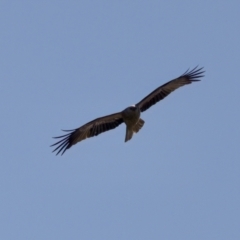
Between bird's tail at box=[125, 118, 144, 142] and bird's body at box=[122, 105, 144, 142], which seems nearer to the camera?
bird's body at box=[122, 105, 144, 142]

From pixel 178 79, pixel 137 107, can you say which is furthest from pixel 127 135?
pixel 178 79

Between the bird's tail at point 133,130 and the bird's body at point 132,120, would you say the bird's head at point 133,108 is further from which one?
the bird's tail at point 133,130

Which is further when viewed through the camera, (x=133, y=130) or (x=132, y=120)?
(x=133, y=130)

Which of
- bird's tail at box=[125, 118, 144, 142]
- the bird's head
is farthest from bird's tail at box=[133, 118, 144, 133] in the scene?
the bird's head

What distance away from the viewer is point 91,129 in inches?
849

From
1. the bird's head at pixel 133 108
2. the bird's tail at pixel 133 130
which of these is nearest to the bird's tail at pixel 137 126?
the bird's tail at pixel 133 130

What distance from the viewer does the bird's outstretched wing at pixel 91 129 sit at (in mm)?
21141

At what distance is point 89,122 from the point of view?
70.2 feet

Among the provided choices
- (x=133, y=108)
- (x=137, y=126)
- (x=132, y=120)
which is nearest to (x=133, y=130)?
(x=137, y=126)

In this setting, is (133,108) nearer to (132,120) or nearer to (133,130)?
(132,120)

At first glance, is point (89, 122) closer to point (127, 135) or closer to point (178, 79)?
point (127, 135)

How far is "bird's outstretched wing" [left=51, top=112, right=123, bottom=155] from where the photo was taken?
69.4ft

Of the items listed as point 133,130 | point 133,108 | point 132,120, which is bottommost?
point 133,130

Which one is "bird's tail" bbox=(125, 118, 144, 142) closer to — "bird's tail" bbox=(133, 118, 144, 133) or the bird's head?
"bird's tail" bbox=(133, 118, 144, 133)
